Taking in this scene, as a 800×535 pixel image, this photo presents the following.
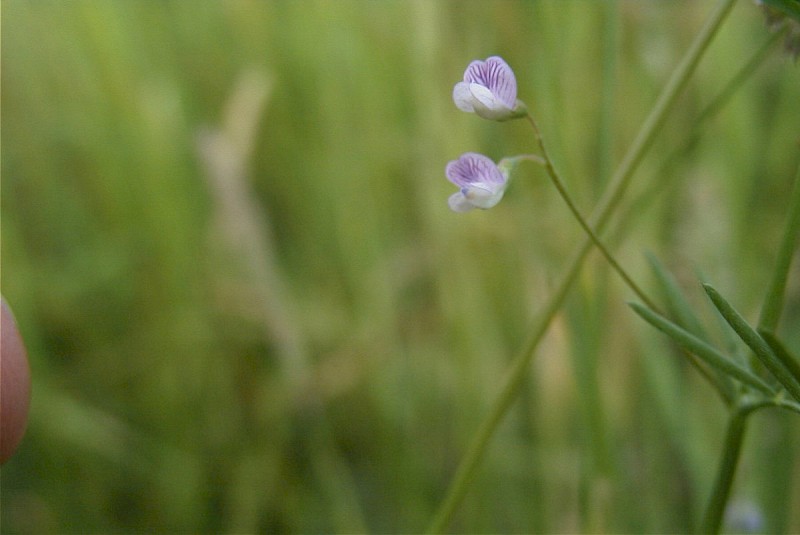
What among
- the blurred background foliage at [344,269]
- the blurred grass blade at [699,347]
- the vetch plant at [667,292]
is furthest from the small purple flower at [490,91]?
the blurred background foliage at [344,269]

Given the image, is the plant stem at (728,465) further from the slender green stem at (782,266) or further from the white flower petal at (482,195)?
the white flower petal at (482,195)

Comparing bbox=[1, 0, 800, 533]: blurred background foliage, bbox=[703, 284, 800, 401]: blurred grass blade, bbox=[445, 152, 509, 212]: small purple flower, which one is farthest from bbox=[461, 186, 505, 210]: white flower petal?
bbox=[1, 0, 800, 533]: blurred background foliage

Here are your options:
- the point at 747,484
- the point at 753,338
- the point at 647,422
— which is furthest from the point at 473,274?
the point at 753,338

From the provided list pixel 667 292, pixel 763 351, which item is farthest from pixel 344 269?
pixel 763 351

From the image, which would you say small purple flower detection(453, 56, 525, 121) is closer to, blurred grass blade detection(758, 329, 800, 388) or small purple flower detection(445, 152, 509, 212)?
small purple flower detection(445, 152, 509, 212)

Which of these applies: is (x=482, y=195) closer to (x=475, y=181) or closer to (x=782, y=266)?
(x=475, y=181)

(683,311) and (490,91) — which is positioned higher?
(490,91)

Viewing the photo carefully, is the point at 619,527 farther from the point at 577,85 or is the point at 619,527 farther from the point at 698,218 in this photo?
the point at 577,85
